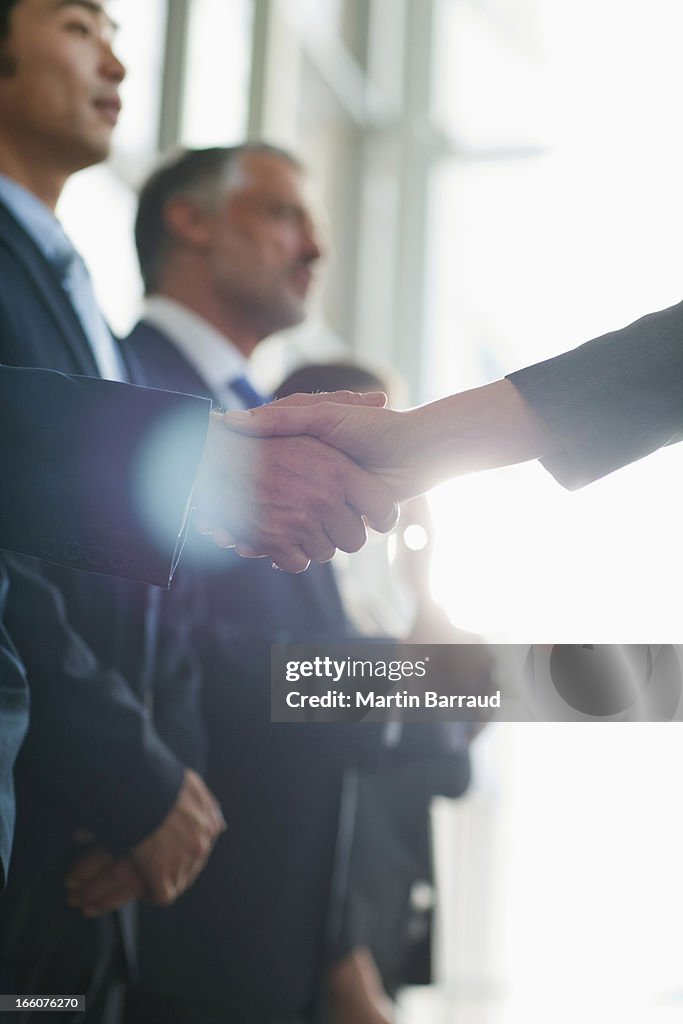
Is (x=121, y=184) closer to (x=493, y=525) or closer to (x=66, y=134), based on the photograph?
(x=493, y=525)

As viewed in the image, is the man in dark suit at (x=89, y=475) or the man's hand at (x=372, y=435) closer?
the man in dark suit at (x=89, y=475)

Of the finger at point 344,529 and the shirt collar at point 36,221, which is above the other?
the shirt collar at point 36,221

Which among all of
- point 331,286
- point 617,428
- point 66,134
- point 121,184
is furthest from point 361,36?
point 617,428

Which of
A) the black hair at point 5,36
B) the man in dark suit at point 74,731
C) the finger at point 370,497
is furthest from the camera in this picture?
the black hair at point 5,36

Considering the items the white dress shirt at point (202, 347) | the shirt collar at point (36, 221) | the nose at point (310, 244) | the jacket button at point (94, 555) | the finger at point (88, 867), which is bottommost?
the finger at point (88, 867)

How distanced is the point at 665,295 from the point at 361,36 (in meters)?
2.11

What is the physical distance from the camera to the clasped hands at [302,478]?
1.27 m

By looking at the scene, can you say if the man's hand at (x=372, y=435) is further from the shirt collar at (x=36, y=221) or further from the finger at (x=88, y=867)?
the finger at (x=88, y=867)

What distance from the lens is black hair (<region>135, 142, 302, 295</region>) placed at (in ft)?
6.61

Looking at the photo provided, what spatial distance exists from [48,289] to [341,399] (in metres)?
0.35

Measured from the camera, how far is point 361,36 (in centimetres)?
536

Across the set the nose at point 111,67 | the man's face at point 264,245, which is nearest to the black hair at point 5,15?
the nose at point 111,67

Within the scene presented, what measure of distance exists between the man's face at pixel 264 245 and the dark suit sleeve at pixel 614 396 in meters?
0.82

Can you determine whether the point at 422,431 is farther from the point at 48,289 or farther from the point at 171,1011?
the point at 171,1011
